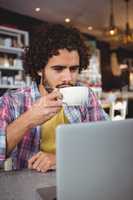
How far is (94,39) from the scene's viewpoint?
7.79 meters

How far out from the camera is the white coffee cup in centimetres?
82

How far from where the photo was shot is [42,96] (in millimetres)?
1259

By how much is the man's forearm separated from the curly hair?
449 millimetres

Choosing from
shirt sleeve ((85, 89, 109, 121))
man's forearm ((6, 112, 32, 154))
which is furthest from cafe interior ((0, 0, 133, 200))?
man's forearm ((6, 112, 32, 154))

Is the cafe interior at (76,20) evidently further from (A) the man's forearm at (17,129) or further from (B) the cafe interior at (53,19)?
(A) the man's forearm at (17,129)

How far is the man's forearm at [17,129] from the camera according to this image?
969 mm

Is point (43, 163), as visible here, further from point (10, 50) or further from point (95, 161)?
point (10, 50)

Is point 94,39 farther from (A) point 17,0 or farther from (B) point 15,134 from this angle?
(B) point 15,134

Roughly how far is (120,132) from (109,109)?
227 cm

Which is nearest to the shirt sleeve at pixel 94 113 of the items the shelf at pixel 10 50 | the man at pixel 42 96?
the man at pixel 42 96

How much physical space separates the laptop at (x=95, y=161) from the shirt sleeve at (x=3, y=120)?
548mm

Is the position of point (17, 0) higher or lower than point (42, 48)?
higher

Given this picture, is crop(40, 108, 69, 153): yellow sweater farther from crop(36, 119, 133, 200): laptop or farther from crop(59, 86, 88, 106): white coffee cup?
crop(36, 119, 133, 200): laptop

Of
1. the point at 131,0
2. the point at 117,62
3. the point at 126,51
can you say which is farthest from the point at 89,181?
the point at 126,51
